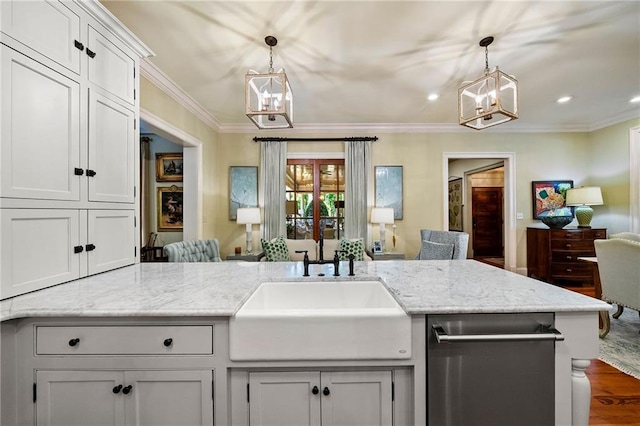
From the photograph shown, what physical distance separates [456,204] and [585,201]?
335 centimetres

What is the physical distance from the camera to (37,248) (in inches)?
50.3

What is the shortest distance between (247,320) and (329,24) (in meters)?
2.29

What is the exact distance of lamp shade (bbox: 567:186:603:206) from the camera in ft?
14.3

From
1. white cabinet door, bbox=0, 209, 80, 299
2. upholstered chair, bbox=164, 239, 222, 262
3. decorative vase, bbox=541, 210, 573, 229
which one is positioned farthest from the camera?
decorative vase, bbox=541, 210, 573, 229

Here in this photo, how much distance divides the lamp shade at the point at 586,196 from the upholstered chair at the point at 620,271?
2.34m

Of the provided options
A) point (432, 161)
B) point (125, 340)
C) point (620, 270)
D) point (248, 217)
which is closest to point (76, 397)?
point (125, 340)

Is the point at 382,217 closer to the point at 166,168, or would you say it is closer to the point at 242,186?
the point at 242,186

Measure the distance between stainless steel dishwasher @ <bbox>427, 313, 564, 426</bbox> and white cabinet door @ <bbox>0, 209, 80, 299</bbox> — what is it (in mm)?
1782

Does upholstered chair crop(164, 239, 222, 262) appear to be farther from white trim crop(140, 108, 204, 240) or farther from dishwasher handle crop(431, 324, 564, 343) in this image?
dishwasher handle crop(431, 324, 564, 343)

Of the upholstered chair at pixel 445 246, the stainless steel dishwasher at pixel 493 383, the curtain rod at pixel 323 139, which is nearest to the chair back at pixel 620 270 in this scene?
the upholstered chair at pixel 445 246

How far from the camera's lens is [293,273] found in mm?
1713

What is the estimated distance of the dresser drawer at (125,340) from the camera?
3.53 feet

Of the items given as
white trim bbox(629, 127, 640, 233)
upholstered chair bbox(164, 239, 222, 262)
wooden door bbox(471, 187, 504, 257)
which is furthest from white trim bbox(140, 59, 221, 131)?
wooden door bbox(471, 187, 504, 257)

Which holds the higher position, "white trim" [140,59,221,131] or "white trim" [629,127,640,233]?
"white trim" [140,59,221,131]
